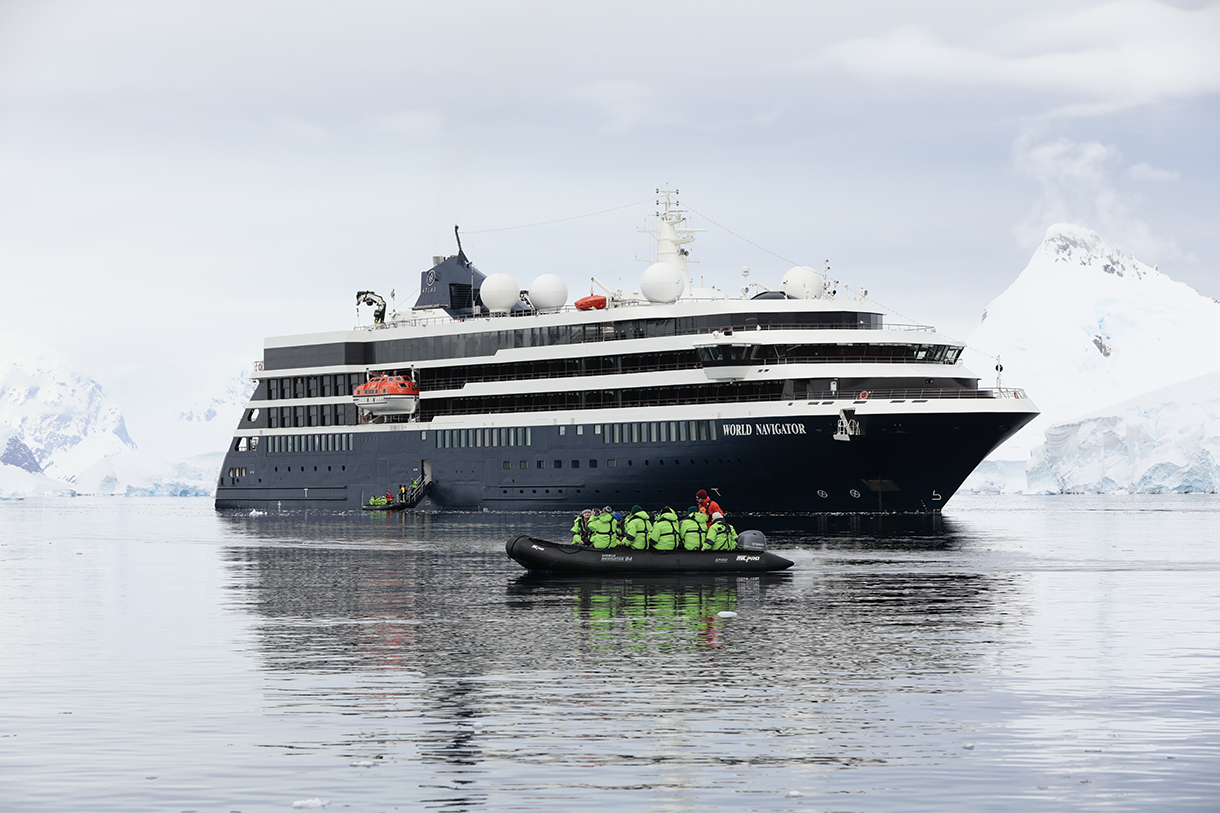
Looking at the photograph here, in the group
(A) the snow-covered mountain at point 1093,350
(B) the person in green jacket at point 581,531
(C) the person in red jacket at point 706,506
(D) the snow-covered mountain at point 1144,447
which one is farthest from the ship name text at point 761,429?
(A) the snow-covered mountain at point 1093,350

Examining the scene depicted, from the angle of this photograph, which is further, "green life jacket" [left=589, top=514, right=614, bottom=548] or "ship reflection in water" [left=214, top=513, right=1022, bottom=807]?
"green life jacket" [left=589, top=514, right=614, bottom=548]

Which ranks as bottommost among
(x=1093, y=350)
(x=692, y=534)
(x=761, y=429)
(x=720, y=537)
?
(x=720, y=537)

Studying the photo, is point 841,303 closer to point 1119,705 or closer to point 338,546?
point 338,546

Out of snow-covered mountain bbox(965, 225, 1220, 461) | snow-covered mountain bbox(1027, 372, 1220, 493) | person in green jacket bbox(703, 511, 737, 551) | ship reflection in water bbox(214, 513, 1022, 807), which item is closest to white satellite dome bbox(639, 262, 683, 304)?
ship reflection in water bbox(214, 513, 1022, 807)

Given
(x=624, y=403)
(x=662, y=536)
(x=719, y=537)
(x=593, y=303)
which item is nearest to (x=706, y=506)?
(x=719, y=537)

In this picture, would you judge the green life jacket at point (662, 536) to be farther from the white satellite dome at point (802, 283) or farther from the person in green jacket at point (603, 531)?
the white satellite dome at point (802, 283)

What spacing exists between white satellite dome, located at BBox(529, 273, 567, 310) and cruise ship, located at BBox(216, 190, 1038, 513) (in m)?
0.14

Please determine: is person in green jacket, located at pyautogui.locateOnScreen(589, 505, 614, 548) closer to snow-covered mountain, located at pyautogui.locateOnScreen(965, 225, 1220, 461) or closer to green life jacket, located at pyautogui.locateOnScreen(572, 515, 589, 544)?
green life jacket, located at pyautogui.locateOnScreen(572, 515, 589, 544)

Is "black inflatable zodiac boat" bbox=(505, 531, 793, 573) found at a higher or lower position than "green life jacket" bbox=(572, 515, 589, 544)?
lower

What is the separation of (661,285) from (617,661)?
6061cm

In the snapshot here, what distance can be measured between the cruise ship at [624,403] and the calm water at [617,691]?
3221 cm

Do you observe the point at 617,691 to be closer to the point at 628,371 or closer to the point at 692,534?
the point at 692,534

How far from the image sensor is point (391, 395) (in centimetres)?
9412

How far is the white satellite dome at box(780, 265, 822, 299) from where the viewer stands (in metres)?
85.9
